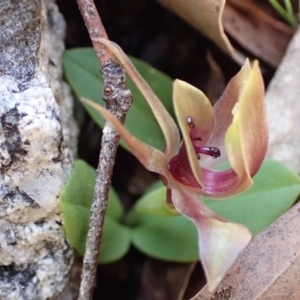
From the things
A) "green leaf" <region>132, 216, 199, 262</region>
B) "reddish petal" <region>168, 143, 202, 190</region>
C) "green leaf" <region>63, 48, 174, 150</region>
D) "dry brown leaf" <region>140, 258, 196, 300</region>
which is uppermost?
"reddish petal" <region>168, 143, 202, 190</region>

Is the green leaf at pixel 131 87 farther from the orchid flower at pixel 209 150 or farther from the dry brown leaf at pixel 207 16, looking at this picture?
the orchid flower at pixel 209 150

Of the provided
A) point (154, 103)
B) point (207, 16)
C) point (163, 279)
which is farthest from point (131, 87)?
point (163, 279)

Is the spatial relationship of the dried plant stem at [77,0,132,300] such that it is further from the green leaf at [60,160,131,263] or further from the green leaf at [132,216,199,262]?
the green leaf at [132,216,199,262]

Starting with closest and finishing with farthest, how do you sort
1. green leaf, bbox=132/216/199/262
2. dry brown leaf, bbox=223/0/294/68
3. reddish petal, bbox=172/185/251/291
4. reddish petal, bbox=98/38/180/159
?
1. reddish petal, bbox=172/185/251/291
2. reddish petal, bbox=98/38/180/159
3. green leaf, bbox=132/216/199/262
4. dry brown leaf, bbox=223/0/294/68

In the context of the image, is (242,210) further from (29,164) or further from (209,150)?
(29,164)

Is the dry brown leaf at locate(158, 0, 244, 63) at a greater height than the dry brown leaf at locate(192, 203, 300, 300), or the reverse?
the dry brown leaf at locate(158, 0, 244, 63)

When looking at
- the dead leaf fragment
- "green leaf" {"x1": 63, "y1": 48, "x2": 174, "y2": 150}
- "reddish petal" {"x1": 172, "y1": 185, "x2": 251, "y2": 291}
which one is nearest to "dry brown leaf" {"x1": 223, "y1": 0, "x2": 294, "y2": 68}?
the dead leaf fragment

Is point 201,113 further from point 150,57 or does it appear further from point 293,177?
point 150,57
